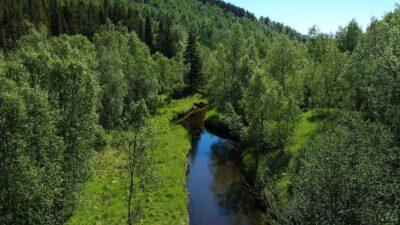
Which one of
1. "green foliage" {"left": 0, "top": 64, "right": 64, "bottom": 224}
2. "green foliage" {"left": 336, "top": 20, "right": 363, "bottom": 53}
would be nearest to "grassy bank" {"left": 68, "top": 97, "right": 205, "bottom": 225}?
"green foliage" {"left": 0, "top": 64, "right": 64, "bottom": 224}

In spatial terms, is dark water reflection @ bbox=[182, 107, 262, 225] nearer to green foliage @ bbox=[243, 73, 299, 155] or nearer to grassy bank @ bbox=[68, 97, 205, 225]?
grassy bank @ bbox=[68, 97, 205, 225]

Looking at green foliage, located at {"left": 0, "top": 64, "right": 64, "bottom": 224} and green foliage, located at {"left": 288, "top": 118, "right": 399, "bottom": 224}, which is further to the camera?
green foliage, located at {"left": 0, "top": 64, "right": 64, "bottom": 224}

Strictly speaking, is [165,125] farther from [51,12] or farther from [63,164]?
[51,12]

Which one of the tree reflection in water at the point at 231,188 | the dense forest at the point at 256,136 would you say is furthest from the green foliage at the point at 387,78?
the tree reflection in water at the point at 231,188

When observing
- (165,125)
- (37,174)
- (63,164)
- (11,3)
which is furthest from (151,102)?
(11,3)

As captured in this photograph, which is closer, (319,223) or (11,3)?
(319,223)

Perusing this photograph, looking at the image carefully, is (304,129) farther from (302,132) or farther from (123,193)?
(123,193)
